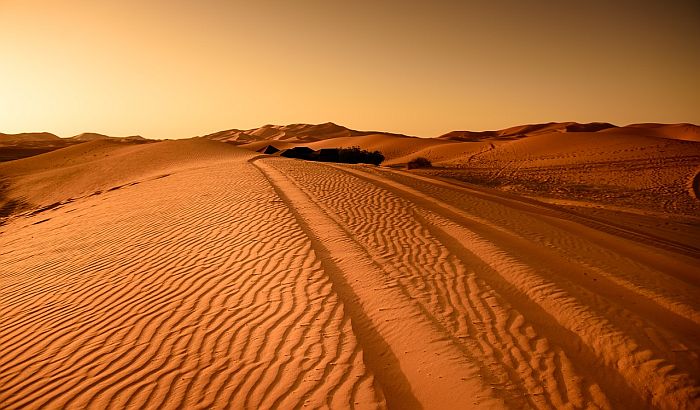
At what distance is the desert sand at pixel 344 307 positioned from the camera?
10.5ft

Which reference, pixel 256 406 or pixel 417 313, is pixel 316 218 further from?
pixel 256 406

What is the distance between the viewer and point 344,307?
4488mm

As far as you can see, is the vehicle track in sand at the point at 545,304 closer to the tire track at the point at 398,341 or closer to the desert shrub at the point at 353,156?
the tire track at the point at 398,341

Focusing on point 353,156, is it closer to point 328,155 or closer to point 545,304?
point 328,155

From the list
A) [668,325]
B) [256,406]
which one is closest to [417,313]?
[256,406]

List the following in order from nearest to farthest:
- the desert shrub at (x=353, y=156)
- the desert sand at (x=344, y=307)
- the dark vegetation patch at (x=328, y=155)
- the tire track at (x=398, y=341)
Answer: the tire track at (x=398, y=341) < the desert sand at (x=344, y=307) < the dark vegetation patch at (x=328, y=155) < the desert shrub at (x=353, y=156)

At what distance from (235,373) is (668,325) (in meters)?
4.81

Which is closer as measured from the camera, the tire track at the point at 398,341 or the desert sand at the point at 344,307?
the tire track at the point at 398,341

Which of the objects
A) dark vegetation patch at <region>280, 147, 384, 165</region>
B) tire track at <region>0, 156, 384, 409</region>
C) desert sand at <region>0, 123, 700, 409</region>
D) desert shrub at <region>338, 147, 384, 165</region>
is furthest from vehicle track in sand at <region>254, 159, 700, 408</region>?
desert shrub at <region>338, 147, 384, 165</region>

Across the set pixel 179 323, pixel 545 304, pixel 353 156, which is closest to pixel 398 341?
pixel 545 304

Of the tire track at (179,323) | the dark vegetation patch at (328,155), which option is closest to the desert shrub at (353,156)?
the dark vegetation patch at (328,155)

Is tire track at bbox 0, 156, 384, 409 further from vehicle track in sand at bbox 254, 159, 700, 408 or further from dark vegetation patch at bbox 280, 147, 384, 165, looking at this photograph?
dark vegetation patch at bbox 280, 147, 384, 165

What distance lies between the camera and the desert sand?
3207 millimetres

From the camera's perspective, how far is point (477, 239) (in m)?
Result: 7.35
